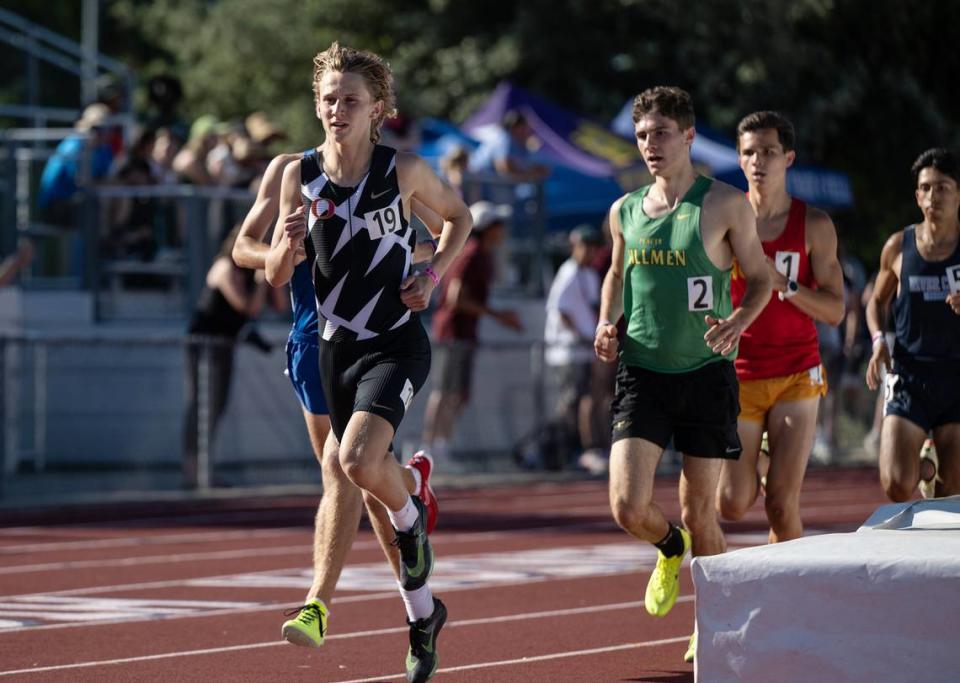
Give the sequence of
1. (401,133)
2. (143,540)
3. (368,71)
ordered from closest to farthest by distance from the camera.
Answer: (368,71), (143,540), (401,133)

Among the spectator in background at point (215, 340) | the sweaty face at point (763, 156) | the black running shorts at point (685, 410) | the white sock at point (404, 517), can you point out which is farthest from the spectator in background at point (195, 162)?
the white sock at point (404, 517)

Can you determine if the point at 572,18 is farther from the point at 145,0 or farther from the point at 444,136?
the point at 145,0

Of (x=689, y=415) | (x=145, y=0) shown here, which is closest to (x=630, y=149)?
(x=689, y=415)

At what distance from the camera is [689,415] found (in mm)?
7484

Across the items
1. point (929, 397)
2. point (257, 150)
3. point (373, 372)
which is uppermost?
point (257, 150)

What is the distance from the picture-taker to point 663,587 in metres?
7.50

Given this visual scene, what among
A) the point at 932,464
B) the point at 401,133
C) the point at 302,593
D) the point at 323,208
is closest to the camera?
the point at 323,208

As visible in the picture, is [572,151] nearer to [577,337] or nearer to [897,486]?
[577,337]

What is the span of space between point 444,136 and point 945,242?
1333 centimetres

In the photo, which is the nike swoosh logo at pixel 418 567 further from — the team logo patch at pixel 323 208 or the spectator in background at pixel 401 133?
the spectator in background at pixel 401 133

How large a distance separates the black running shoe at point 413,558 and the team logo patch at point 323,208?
120cm

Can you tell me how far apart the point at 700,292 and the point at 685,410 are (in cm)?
48

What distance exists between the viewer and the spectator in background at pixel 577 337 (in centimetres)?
1727

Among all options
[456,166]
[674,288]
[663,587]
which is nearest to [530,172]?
[456,166]
